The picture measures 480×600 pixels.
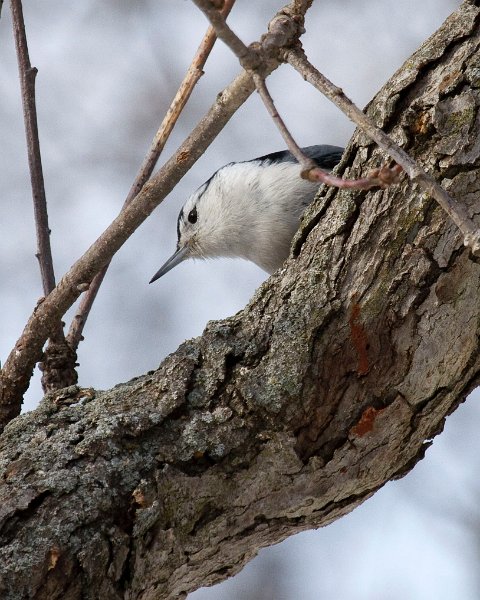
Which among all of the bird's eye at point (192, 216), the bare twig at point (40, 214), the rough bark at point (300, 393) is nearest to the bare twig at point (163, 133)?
the bare twig at point (40, 214)

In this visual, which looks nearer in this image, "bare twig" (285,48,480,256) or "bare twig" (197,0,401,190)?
"bare twig" (285,48,480,256)

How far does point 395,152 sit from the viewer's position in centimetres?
108

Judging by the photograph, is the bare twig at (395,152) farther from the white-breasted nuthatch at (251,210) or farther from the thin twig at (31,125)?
the white-breasted nuthatch at (251,210)

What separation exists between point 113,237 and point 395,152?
35.9 inches

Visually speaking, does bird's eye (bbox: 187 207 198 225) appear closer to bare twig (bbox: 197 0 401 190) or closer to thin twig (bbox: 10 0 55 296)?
thin twig (bbox: 10 0 55 296)

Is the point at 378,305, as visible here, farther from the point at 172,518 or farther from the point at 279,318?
the point at 172,518

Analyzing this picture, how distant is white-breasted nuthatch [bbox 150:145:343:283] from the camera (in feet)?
8.98

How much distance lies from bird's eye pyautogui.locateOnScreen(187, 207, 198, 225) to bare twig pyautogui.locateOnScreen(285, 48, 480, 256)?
1987mm

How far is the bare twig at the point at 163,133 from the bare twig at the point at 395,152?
0.55 meters

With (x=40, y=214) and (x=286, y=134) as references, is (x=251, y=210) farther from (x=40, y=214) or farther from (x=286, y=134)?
(x=286, y=134)

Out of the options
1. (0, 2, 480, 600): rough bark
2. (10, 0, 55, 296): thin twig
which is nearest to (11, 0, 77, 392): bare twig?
(10, 0, 55, 296): thin twig

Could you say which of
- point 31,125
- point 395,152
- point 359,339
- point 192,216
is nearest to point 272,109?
point 395,152

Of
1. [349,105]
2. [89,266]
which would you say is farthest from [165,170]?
[349,105]

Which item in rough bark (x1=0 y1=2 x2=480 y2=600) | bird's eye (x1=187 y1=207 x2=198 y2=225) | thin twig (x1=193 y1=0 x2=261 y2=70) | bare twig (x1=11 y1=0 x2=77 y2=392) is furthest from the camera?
bird's eye (x1=187 y1=207 x2=198 y2=225)
